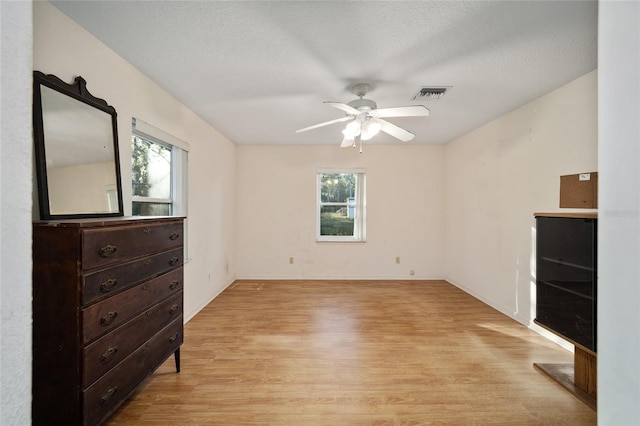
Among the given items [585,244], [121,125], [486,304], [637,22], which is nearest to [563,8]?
[637,22]

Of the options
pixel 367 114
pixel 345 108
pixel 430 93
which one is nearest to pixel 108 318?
pixel 345 108

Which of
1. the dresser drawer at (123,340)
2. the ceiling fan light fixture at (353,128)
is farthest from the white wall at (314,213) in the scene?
the dresser drawer at (123,340)

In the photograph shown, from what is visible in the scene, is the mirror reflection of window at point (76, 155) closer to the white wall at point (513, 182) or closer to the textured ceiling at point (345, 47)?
the textured ceiling at point (345, 47)

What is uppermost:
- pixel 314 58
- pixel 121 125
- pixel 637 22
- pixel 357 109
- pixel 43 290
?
pixel 314 58

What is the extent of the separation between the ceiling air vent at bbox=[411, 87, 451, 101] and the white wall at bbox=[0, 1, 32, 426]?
270 cm

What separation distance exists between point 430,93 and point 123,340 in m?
3.09

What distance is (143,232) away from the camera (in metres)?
1.66

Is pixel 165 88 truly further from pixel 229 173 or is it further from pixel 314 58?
pixel 229 173

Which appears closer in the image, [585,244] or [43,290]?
[43,290]

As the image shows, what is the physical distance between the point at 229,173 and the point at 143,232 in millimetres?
3121

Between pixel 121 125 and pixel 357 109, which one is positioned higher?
pixel 357 109

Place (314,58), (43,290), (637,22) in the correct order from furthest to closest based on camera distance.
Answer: (314,58) < (43,290) < (637,22)

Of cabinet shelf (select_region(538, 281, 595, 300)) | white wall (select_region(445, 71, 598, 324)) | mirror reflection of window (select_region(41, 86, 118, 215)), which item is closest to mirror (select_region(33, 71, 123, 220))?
mirror reflection of window (select_region(41, 86, 118, 215))

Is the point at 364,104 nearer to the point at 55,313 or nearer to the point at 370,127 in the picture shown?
the point at 370,127
